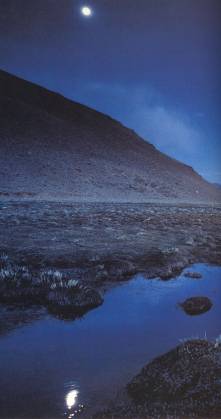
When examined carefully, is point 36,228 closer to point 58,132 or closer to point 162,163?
point 58,132

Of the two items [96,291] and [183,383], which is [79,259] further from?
[183,383]

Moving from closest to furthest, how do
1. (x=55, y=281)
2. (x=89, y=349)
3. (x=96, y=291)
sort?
(x=89, y=349) < (x=96, y=291) < (x=55, y=281)

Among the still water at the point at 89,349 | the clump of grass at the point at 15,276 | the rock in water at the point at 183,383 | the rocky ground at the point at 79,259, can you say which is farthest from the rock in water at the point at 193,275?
the rock in water at the point at 183,383

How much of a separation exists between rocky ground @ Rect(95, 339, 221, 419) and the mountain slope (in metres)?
44.5

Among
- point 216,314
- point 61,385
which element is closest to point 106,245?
point 216,314

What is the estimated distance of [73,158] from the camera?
70000 millimetres

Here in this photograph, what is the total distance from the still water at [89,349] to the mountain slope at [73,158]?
42314mm

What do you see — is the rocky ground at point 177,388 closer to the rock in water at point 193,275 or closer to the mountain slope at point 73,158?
the rock in water at point 193,275

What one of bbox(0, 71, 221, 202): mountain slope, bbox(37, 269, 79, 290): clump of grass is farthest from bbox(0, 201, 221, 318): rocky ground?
bbox(0, 71, 221, 202): mountain slope

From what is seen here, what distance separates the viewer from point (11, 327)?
5473mm

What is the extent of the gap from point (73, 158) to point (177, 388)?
68354 mm

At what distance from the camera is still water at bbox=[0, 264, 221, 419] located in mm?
3545

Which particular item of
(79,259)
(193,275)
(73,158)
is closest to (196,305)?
(193,275)

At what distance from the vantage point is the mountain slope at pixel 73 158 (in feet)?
185
